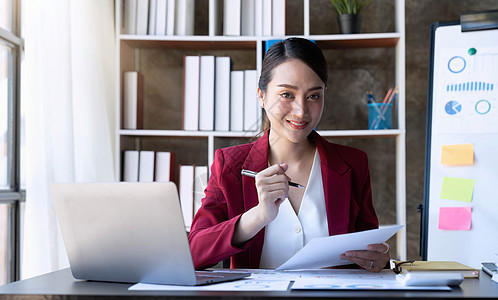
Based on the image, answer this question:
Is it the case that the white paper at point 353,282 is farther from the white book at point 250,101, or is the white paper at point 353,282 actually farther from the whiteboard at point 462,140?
the white book at point 250,101

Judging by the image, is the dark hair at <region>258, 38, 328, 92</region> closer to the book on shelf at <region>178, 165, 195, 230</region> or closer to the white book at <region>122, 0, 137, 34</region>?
the book on shelf at <region>178, 165, 195, 230</region>

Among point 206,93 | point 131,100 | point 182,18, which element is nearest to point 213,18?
point 182,18

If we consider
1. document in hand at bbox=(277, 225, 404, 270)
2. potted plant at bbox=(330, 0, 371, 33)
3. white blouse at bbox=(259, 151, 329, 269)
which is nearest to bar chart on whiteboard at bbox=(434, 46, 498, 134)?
potted plant at bbox=(330, 0, 371, 33)

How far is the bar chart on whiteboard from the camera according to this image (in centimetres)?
212

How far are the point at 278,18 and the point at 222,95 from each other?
0.44 metres

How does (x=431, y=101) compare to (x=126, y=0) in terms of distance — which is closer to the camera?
(x=431, y=101)

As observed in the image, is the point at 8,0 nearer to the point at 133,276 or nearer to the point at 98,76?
the point at 98,76

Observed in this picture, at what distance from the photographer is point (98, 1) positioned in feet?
7.57

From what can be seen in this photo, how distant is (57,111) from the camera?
77.3 inches

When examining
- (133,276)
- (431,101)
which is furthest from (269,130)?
(431,101)

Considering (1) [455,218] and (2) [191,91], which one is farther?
(2) [191,91]

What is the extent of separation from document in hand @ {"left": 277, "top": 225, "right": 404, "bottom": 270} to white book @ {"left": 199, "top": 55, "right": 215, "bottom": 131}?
142cm

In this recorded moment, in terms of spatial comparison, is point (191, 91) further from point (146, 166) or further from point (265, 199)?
point (265, 199)

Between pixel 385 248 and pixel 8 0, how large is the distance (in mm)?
1685
